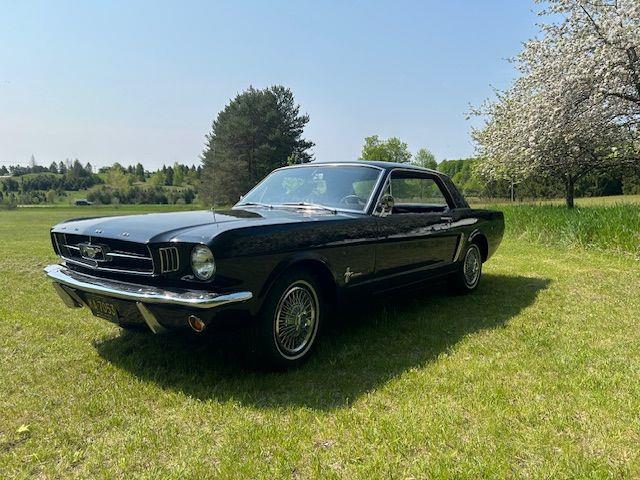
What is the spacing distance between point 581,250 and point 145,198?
3133 inches

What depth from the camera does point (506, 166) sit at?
16.7 meters

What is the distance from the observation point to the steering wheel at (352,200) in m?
4.05

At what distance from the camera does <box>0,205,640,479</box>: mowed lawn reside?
7.17 ft

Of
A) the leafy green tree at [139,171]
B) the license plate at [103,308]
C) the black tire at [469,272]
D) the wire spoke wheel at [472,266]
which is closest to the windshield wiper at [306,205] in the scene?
the license plate at [103,308]

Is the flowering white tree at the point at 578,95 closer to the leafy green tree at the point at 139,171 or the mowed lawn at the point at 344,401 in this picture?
the mowed lawn at the point at 344,401

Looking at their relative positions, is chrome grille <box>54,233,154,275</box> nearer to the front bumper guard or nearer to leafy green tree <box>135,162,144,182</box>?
the front bumper guard

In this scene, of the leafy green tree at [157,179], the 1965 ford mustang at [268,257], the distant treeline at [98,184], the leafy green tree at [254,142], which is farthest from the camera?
the leafy green tree at [157,179]

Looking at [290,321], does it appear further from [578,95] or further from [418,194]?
[578,95]

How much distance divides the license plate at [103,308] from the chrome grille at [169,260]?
509 millimetres

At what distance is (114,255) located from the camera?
3.12 m

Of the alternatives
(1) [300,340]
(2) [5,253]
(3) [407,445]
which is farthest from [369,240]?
(2) [5,253]

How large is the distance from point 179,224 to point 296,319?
1050 millimetres

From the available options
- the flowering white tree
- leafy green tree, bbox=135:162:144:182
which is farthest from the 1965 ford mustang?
leafy green tree, bbox=135:162:144:182

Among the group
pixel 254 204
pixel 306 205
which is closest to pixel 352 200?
pixel 306 205
